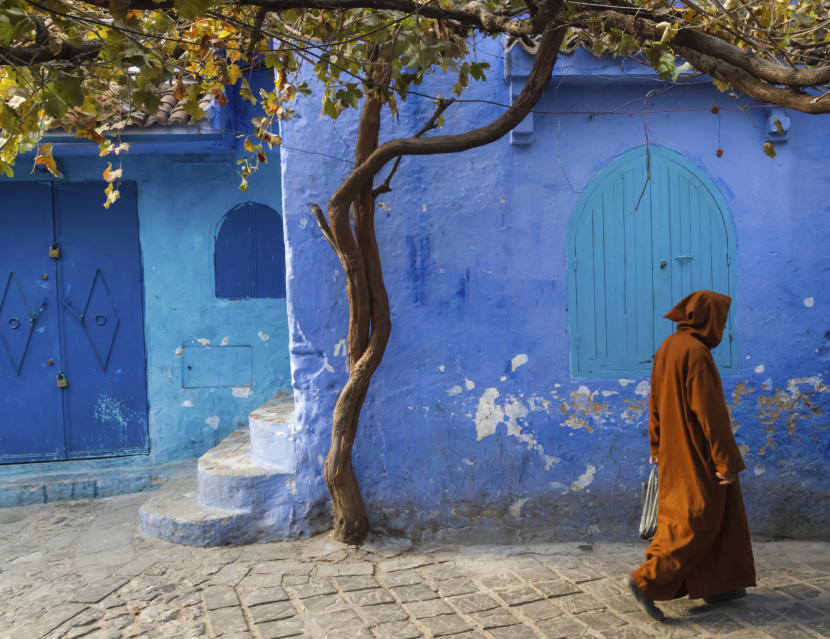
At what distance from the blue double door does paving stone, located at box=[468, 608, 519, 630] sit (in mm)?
3924

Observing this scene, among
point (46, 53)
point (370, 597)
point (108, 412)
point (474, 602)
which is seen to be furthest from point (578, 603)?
point (108, 412)

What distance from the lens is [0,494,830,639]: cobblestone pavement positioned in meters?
3.85

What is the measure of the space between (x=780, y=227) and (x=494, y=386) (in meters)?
2.34

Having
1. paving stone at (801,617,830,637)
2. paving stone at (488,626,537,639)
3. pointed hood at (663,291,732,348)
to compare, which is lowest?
paving stone at (488,626,537,639)

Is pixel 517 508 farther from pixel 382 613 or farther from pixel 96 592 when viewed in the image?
pixel 96 592

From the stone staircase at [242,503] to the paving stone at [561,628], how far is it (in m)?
2.04

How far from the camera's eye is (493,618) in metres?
3.96

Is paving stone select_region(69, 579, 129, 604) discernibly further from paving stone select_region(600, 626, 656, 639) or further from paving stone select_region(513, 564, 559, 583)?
paving stone select_region(600, 626, 656, 639)

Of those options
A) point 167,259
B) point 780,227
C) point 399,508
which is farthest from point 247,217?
point 780,227

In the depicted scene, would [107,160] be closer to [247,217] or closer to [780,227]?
[247,217]

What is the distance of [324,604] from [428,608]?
0.60 m

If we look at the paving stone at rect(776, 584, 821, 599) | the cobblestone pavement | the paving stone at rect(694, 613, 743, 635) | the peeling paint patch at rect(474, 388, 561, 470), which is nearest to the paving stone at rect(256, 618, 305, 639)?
the cobblestone pavement

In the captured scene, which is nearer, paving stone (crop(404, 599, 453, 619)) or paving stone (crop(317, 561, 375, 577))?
paving stone (crop(404, 599, 453, 619))

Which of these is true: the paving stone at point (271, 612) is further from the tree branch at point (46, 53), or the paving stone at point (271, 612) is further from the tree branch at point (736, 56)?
the tree branch at point (736, 56)
